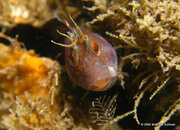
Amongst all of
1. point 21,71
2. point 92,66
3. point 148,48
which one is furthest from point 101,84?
point 21,71

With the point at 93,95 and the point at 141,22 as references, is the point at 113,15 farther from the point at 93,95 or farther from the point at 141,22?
the point at 93,95

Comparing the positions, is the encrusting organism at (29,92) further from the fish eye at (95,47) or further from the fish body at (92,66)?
the fish eye at (95,47)

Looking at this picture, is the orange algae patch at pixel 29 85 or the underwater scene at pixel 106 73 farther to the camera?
the orange algae patch at pixel 29 85

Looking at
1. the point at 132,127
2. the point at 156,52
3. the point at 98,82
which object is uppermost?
the point at 156,52

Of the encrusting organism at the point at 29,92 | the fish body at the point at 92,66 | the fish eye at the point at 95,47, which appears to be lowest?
the encrusting organism at the point at 29,92

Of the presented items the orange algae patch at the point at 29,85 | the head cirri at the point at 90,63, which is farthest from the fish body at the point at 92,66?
the orange algae patch at the point at 29,85

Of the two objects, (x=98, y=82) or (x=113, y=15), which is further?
(x=113, y=15)

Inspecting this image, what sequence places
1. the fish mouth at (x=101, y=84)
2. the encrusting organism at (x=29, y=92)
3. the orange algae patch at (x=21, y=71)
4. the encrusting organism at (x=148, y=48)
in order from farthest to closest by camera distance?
1. the orange algae patch at (x=21, y=71)
2. the encrusting organism at (x=29, y=92)
3. the fish mouth at (x=101, y=84)
4. the encrusting organism at (x=148, y=48)

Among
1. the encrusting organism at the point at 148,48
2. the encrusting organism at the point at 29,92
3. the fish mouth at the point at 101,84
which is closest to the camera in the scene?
the encrusting organism at the point at 148,48

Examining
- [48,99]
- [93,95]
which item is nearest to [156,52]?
[93,95]
